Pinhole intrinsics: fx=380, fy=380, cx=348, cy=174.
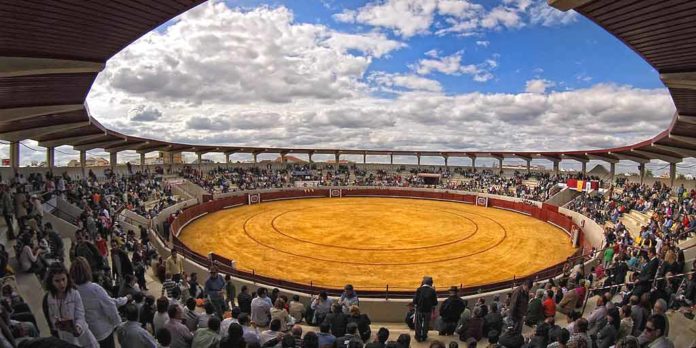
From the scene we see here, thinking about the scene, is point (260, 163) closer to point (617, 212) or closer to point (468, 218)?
point (468, 218)

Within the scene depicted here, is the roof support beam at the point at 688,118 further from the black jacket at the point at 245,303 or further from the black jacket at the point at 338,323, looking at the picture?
the black jacket at the point at 245,303

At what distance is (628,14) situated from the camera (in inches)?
314

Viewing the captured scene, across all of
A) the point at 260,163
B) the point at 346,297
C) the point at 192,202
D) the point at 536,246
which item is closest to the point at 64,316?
the point at 346,297

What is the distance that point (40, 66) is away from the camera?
10.5m

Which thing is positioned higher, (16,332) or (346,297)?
(16,332)

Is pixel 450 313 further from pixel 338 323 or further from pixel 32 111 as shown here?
pixel 32 111

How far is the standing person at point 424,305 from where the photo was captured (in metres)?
8.12

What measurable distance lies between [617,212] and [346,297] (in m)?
28.5

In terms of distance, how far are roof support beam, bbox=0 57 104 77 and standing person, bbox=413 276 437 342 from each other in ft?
36.1

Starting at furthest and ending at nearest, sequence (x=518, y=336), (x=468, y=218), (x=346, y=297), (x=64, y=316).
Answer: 1. (x=468, y=218)
2. (x=346, y=297)
3. (x=518, y=336)
4. (x=64, y=316)

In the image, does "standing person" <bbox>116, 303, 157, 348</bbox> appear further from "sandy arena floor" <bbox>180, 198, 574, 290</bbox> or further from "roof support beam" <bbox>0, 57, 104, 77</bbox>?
"sandy arena floor" <bbox>180, 198, 574, 290</bbox>

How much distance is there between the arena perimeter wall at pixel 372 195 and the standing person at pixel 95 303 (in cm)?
848

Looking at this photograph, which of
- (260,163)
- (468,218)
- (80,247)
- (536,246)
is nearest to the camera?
(80,247)

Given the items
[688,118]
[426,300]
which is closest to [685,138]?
[688,118]
